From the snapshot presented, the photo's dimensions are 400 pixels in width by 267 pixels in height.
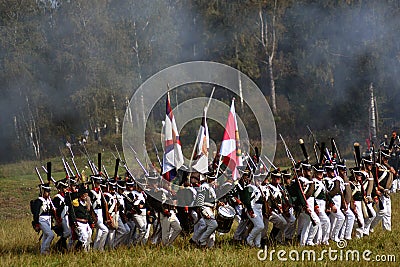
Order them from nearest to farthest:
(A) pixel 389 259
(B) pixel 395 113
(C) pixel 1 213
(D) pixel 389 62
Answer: (A) pixel 389 259 < (C) pixel 1 213 < (D) pixel 389 62 < (B) pixel 395 113

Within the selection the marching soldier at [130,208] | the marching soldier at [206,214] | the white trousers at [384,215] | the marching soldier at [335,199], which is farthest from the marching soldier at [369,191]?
the marching soldier at [130,208]

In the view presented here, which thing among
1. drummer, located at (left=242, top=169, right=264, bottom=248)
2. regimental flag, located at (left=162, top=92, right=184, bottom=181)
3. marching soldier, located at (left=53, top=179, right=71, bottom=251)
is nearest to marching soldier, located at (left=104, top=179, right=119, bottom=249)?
marching soldier, located at (left=53, top=179, right=71, bottom=251)

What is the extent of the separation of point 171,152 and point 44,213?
3.51 meters

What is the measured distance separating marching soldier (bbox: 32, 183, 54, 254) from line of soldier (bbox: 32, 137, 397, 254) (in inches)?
0.8

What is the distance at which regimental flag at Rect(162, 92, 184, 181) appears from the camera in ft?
49.8

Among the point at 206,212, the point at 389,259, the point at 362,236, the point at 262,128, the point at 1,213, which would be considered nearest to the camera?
the point at 389,259

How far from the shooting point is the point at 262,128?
146ft

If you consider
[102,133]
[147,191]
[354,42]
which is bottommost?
[102,133]

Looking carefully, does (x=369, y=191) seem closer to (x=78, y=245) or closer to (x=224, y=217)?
(x=224, y=217)

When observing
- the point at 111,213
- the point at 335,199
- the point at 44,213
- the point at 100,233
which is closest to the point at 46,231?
the point at 44,213

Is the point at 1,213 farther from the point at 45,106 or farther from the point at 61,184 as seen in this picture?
the point at 45,106

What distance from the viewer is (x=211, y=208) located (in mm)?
14359

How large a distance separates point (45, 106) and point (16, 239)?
1182 inches

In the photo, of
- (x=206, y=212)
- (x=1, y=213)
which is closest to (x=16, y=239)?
(x=206, y=212)
